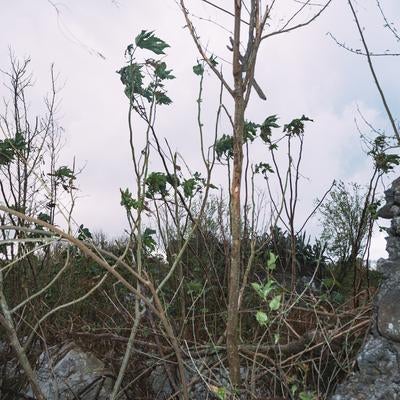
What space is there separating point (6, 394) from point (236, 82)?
9.19 ft

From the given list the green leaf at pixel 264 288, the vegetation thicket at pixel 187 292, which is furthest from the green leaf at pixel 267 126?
the green leaf at pixel 264 288

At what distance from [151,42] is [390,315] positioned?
1878 mm

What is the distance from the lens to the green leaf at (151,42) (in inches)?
139

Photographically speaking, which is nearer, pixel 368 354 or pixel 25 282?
pixel 368 354

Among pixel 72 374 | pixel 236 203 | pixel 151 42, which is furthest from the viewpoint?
pixel 72 374

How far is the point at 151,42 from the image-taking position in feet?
11.6

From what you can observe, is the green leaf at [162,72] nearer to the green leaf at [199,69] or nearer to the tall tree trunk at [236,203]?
the green leaf at [199,69]

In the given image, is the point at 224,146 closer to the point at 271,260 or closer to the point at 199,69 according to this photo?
the point at 199,69

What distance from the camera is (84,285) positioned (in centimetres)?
648

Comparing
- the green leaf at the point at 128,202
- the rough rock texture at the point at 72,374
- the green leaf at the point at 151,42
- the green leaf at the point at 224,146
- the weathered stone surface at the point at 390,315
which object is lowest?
the rough rock texture at the point at 72,374

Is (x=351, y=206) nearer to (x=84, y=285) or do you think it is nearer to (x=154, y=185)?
(x=84, y=285)

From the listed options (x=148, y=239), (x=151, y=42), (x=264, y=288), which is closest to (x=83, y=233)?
(x=148, y=239)

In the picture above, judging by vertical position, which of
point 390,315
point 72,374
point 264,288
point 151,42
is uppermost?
point 151,42

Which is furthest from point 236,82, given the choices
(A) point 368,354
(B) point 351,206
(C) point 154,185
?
(B) point 351,206
